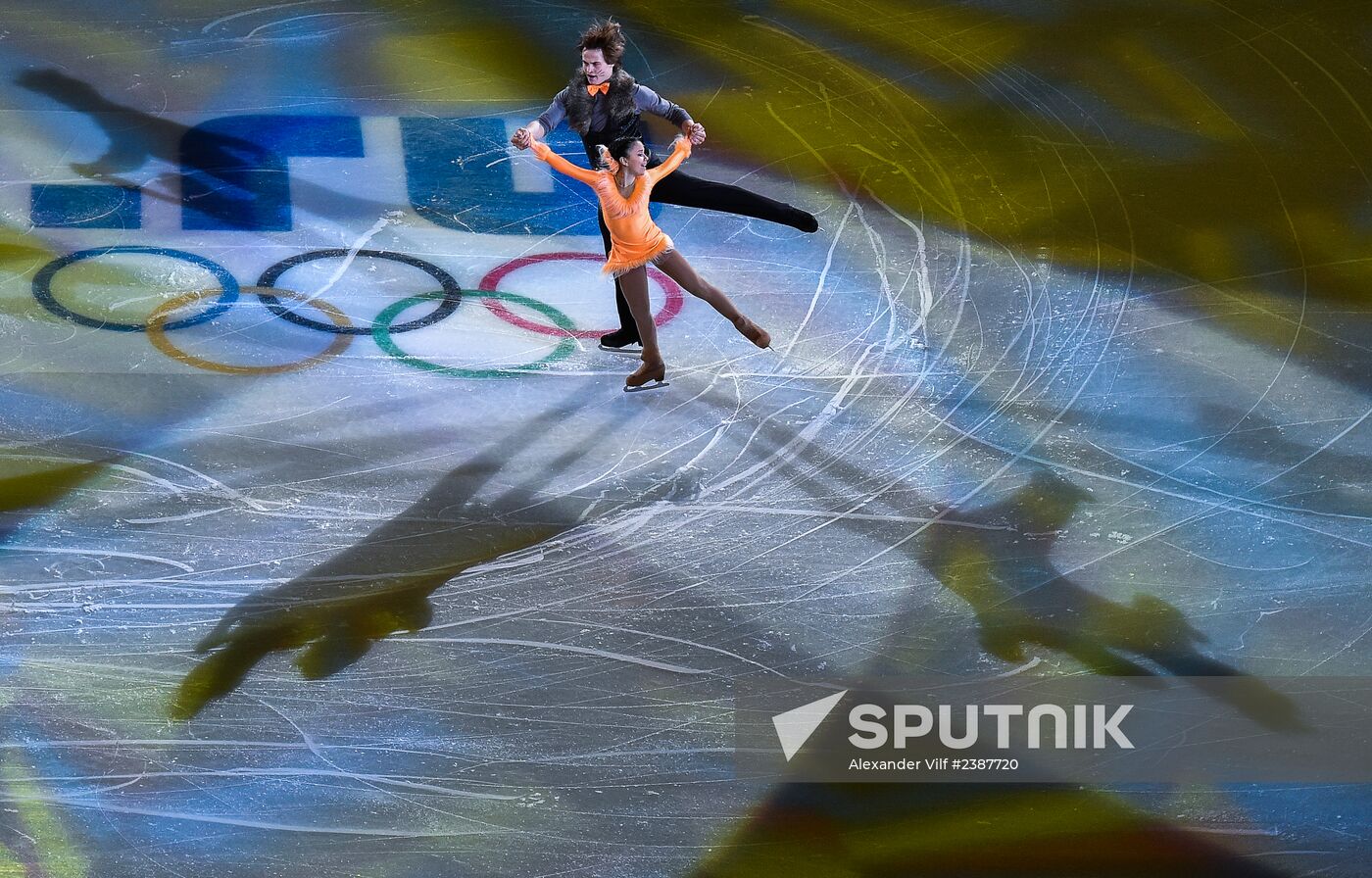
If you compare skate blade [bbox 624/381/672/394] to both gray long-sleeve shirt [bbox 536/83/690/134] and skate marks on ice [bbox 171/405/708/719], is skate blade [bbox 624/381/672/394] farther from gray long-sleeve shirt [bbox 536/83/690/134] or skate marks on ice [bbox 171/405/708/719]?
gray long-sleeve shirt [bbox 536/83/690/134]

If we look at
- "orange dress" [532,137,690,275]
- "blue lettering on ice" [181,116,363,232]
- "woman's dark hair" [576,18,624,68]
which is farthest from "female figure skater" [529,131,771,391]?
"blue lettering on ice" [181,116,363,232]

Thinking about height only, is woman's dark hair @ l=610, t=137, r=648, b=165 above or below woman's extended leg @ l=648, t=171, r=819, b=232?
above

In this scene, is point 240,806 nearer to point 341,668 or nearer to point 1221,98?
point 341,668

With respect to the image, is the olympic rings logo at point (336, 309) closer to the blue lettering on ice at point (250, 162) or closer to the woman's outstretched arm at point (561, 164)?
the blue lettering on ice at point (250, 162)

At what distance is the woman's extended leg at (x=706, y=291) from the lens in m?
7.75

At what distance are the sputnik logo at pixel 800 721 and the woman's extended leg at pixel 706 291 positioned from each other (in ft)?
7.64

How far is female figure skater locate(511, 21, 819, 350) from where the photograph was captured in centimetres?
748

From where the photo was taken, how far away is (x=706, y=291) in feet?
25.9

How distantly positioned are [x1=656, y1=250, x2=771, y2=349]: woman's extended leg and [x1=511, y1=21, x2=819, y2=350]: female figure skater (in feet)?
1.16

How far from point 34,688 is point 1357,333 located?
22.3 feet

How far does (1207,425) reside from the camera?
8023 mm

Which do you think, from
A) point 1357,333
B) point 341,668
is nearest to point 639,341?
point 341,668

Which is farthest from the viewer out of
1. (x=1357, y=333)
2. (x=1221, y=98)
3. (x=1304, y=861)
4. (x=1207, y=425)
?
(x=1221, y=98)

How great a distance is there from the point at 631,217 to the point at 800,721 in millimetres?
2598
